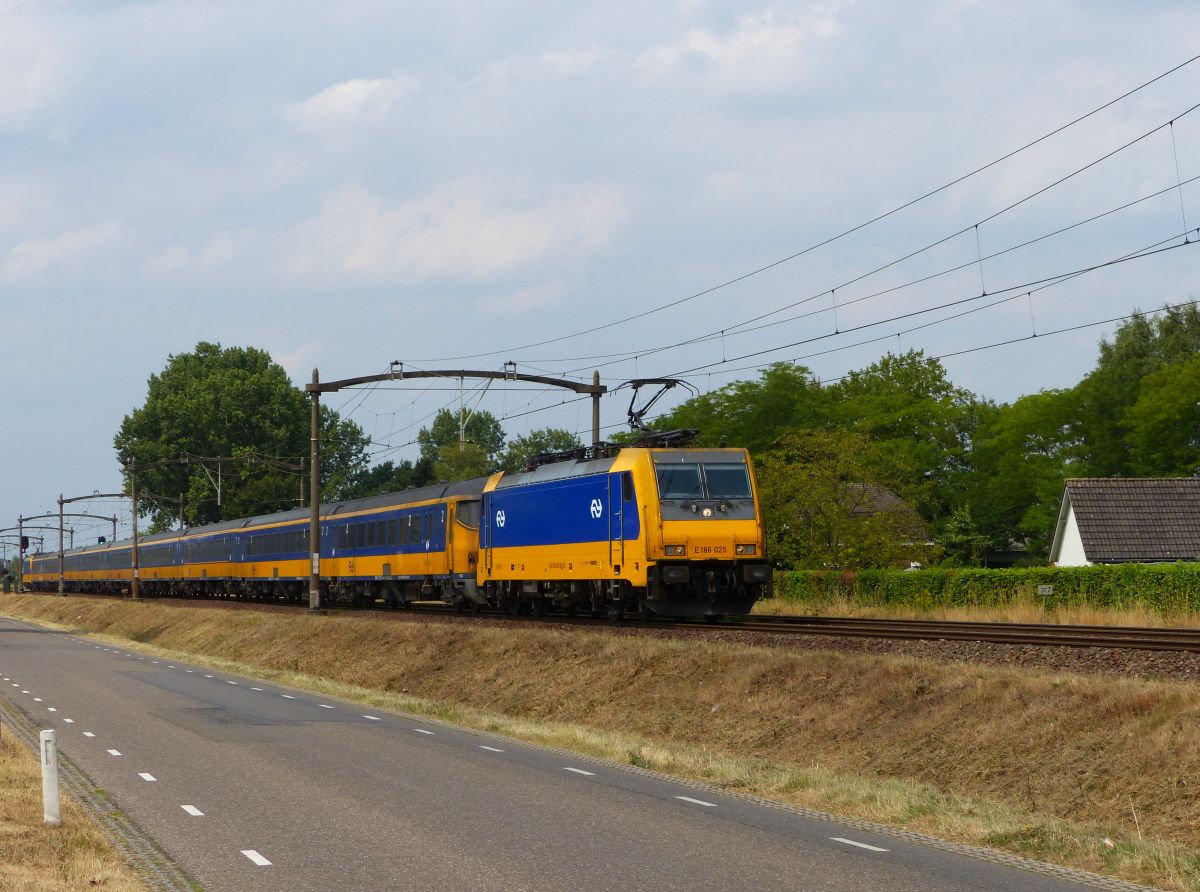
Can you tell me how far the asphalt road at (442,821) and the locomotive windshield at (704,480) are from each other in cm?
883

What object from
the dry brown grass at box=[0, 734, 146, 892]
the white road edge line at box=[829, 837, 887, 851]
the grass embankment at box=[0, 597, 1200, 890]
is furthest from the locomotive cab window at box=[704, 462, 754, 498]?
the white road edge line at box=[829, 837, 887, 851]

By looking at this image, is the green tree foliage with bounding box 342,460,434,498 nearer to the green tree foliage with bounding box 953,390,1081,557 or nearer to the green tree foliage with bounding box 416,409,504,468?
the green tree foliage with bounding box 416,409,504,468

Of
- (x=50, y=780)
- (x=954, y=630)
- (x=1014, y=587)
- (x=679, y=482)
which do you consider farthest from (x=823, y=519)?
(x=50, y=780)

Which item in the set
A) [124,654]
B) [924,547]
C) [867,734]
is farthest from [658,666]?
[924,547]

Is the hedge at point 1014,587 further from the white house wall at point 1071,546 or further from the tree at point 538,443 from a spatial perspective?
the tree at point 538,443

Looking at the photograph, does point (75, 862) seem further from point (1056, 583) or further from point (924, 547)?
point (924, 547)

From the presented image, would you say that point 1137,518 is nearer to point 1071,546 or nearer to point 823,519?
point 1071,546

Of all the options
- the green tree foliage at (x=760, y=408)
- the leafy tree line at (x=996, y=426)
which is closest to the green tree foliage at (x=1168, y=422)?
the leafy tree line at (x=996, y=426)

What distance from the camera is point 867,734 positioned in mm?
18641

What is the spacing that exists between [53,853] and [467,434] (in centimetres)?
15221

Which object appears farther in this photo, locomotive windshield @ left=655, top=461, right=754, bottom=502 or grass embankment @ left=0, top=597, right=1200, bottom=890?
locomotive windshield @ left=655, top=461, right=754, bottom=502

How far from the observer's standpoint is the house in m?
51.8

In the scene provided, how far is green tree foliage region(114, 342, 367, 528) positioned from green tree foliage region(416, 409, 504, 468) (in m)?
28.1

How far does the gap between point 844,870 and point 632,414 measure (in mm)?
22076
